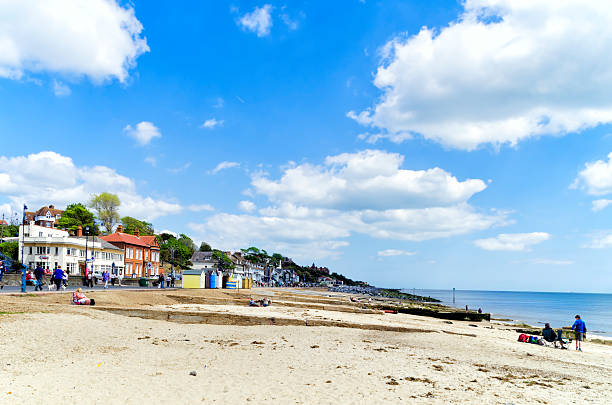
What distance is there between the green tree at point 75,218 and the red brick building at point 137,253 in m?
15.9

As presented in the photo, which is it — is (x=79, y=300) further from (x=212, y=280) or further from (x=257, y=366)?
(x=212, y=280)

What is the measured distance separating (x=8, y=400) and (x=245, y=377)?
475 cm

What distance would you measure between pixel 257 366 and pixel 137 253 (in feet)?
252

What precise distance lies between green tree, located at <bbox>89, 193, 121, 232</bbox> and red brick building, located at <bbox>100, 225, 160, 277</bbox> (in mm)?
29073

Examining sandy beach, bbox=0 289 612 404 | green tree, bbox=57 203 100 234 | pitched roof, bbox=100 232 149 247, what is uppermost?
green tree, bbox=57 203 100 234

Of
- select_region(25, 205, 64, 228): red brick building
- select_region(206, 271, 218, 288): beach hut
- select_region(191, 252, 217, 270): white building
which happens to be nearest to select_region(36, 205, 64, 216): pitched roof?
select_region(25, 205, 64, 228): red brick building

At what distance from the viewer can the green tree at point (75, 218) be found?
95500 millimetres

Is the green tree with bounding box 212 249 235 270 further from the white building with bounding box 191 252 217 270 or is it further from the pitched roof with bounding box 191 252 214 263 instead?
the pitched roof with bounding box 191 252 214 263

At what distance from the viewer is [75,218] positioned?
327ft

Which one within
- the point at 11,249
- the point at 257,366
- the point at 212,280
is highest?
the point at 11,249

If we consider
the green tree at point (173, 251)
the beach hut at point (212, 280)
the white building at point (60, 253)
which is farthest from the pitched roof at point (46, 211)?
the beach hut at point (212, 280)

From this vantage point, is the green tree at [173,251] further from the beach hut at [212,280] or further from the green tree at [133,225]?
the beach hut at [212,280]

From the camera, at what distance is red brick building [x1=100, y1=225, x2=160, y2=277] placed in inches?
3029

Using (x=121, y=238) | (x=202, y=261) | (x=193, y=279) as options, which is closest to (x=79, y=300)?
(x=193, y=279)
